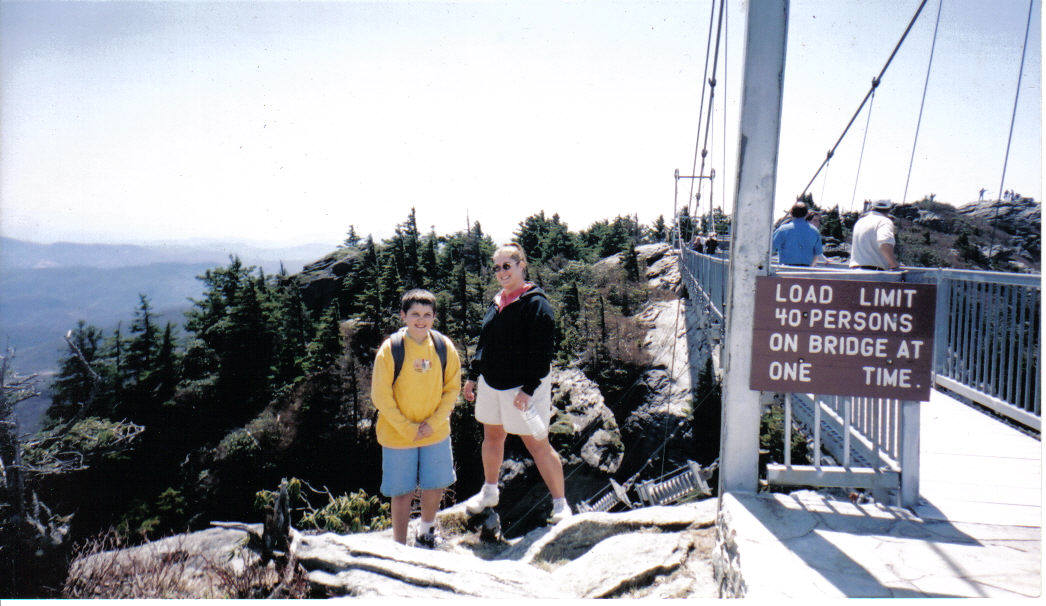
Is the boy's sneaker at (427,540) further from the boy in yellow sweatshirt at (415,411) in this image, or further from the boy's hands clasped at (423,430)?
the boy's hands clasped at (423,430)

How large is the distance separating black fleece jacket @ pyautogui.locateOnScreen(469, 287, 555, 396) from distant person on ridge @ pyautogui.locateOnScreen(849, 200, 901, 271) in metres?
3.04

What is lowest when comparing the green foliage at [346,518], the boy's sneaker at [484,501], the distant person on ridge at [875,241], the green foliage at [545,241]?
the green foliage at [346,518]

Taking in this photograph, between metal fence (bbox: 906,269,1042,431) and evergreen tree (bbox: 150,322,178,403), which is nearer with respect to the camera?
metal fence (bbox: 906,269,1042,431)

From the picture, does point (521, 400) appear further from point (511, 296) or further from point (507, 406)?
point (511, 296)

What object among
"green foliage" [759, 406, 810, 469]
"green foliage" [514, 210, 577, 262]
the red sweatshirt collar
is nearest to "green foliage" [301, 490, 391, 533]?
the red sweatshirt collar

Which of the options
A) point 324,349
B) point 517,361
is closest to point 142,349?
point 324,349

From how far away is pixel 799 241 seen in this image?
5598mm

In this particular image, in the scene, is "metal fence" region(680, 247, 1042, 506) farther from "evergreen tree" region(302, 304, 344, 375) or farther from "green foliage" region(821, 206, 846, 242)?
"green foliage" region(821, 206, 846, 242)

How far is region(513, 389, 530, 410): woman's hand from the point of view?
2941 mm

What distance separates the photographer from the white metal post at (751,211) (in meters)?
2.51

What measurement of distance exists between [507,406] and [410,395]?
55 centimetres

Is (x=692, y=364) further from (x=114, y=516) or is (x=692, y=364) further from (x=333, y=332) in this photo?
(x=114, y=516)

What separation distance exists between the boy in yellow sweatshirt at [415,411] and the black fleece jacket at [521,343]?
0.80ft

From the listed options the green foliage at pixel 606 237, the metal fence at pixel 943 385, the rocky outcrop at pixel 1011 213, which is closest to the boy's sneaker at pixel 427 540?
the metal fence at pixel 943 385
